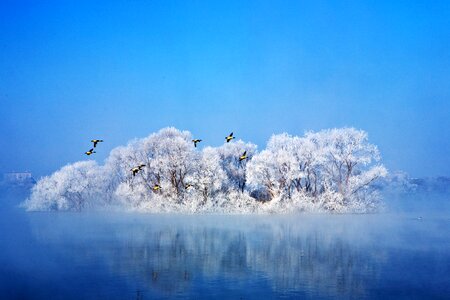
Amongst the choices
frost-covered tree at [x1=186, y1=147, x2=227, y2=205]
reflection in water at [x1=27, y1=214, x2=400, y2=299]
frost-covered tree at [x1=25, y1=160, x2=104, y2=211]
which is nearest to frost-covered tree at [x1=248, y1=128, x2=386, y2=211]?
frost-covered tree at [x1=186, y1=147, x2=227, y2=205]

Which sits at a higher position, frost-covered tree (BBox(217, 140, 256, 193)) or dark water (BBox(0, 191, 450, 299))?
frost-covered tree (BBox(217, 140, 256, 193))

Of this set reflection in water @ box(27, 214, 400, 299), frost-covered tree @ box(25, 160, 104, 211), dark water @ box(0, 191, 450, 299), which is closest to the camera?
dark water @ box(0, 191, 450, 299)

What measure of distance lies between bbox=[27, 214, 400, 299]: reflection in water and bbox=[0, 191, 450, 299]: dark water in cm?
4

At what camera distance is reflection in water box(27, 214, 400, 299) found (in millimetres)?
17578

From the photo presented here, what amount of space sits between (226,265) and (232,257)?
226 centimetres

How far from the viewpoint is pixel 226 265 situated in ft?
71.6

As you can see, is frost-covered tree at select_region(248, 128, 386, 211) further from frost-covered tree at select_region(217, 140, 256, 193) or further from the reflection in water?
the reflection in water

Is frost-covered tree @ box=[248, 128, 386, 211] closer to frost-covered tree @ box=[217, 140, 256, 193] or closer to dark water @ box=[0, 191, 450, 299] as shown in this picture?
frost-covered tree @ box=[217, 140, 256, 193]

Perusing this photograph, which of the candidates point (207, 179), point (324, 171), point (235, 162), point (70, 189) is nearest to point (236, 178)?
point (235, 162)

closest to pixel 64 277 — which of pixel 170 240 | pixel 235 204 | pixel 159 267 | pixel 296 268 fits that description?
pixel 159 267

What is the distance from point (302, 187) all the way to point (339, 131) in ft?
28.2

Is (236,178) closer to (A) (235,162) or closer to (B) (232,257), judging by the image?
(A) (235,162)

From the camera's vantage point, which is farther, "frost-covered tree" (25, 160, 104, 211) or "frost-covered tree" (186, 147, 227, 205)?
"frost-covered tree" (25, 160, 104, 211)

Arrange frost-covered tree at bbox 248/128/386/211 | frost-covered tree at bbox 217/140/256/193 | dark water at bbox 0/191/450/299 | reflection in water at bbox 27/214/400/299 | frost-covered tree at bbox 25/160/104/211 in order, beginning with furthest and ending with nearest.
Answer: frost-covered tree at bbox 25/160/104/211, frost-covered tree at bbox 217/140/256/193, frost-covered tree at bbox 248/128/386/211, reflection in water at bbox 27/214/400/299, dark water at bbox 0/191/450/299
